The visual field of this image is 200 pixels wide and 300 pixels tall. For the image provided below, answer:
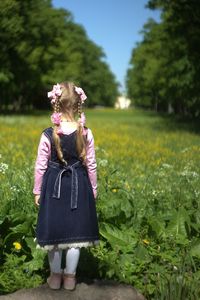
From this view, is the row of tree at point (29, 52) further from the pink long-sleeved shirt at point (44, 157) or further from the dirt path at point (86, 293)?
the dirt path at point (86, 293)

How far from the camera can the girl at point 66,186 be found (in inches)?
179

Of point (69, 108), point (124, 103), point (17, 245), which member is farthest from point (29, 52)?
point (69, 108)

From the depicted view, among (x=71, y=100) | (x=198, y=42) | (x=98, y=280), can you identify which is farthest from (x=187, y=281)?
(x=198, y=42)

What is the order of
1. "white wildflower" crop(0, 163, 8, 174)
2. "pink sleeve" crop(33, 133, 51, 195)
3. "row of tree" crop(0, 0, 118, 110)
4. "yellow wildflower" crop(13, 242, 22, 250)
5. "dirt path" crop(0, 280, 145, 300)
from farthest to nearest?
"row of tree" crop(0, 0, 118, 110) < "white wildflower" crop(0, 163, 8, 174) < "yellow wildflower" crop(13, 242, 22, 250) < "pink sleeve" crop(33, 133, 51, 195) < "dirt path" crop(0, 280, 145, 300)

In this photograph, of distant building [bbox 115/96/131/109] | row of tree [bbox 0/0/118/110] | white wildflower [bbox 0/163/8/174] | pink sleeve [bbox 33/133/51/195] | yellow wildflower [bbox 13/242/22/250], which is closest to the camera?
pink sleeve [bbox 33/133/51/195]

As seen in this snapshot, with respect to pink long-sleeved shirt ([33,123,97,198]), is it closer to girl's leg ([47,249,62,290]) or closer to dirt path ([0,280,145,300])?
girl's leg ([47,249,62,290])

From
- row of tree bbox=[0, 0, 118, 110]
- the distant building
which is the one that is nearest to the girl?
the distant building

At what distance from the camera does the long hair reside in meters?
4.55

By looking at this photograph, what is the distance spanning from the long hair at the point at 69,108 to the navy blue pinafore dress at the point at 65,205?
2.4 inches

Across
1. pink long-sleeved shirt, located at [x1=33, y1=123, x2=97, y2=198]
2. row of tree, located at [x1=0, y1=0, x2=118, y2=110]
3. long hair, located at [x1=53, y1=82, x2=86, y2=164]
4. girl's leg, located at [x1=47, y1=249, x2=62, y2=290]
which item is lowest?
girl's leg, located at [x1=47, y1=249, x2=62, y2=290]

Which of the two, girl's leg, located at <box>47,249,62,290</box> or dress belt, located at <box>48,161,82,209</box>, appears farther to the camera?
girl's leg, located at <box>47,249,62,290</box>

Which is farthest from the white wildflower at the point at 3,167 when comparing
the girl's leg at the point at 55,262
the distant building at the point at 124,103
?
the distant building at the point at 124,103

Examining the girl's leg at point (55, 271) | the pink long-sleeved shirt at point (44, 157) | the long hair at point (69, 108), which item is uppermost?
the long hair at point (69, 108)

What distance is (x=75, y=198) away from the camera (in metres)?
4.56
